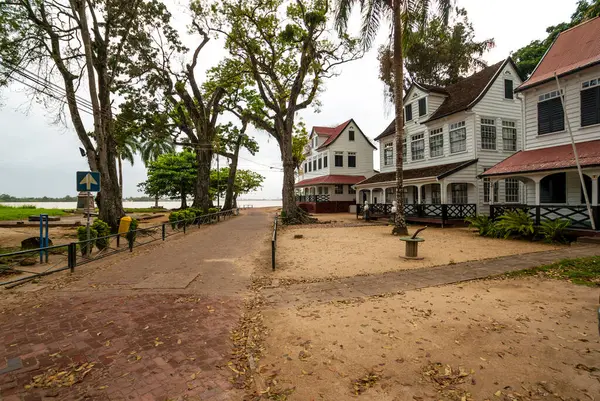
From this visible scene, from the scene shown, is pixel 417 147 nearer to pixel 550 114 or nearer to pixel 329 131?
pixel 550 114

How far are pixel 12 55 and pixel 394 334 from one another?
19.6m

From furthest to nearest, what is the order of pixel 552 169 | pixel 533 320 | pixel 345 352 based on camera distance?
pixel 552 169 < pixel 533 320 < pixel 345 352

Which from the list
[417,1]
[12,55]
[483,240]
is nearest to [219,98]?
[12,55]

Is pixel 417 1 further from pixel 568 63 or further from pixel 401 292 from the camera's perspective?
pixel 401 292

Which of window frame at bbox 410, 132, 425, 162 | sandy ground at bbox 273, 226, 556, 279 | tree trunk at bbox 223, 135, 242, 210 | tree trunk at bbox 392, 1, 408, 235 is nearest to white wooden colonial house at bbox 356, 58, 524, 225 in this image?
window frame at bbox 410, 132, 425, 162

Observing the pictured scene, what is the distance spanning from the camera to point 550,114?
13805mm

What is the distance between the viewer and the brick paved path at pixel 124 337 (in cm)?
312

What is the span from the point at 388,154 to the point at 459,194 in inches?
302

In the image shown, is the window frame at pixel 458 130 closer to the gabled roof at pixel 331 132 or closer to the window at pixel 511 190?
the window at pixel 511 190

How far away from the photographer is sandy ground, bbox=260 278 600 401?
3047 millimetres

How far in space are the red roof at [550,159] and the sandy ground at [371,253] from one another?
3.32 m

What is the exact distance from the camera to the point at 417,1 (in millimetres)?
13727

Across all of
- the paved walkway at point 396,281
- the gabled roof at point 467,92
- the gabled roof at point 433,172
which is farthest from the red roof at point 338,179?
the paved walkway at point 396,281

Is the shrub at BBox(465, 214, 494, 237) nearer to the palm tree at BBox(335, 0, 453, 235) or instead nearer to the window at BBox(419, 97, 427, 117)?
the palm tree at BBox(335, 0, 453, 235)
